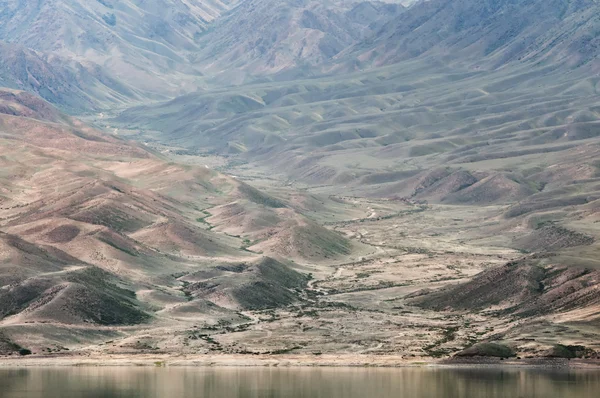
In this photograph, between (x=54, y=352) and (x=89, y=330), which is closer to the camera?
(x=54, y=352)

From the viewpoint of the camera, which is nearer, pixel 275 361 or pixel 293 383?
pixel 293 383

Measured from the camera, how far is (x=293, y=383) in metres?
119

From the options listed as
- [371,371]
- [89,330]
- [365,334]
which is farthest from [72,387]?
[365,334]

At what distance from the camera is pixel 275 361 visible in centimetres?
13838

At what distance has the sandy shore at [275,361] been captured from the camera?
134 meters

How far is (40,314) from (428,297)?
57.1 meters

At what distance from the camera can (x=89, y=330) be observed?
156 metres

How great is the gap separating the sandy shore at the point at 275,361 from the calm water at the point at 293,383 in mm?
3997

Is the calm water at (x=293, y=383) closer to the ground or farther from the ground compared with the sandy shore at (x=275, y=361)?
closer to the ground

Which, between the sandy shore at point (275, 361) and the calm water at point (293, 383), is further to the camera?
the sandy shore at point (275, 361)

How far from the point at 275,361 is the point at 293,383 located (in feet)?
63.9

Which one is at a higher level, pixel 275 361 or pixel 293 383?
pixel 275 361

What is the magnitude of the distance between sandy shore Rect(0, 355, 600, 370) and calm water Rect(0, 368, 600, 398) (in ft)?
13.1

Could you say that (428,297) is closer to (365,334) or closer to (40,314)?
(365,334)
